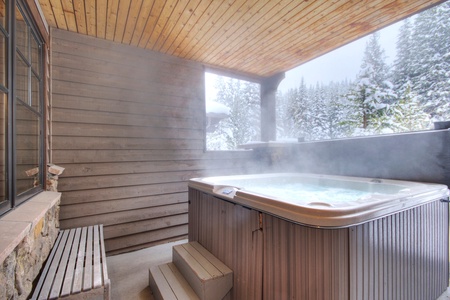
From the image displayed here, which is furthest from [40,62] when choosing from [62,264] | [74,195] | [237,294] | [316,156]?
[316,156]

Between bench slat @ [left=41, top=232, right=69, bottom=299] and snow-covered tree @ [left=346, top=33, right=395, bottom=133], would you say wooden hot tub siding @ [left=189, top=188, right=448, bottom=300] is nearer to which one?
bench slat @ [left=41, top=232, right=69, bottom=299]

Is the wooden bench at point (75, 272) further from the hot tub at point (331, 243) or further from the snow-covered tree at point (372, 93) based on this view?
the snow-covered tree at point (372, 93)

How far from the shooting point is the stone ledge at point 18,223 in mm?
860

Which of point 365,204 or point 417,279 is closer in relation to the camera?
point 365,204

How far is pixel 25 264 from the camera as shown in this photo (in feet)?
3.87

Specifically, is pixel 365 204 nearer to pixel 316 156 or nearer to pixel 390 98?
pixel 316 156

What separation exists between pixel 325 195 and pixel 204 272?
1.51 metres

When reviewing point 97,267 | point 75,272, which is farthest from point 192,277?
point 75,272

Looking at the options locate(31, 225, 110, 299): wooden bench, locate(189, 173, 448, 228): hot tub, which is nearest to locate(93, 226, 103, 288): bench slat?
locate(31, 225, 110, 299): wooden bench

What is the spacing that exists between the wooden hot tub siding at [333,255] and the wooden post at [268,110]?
2237mm

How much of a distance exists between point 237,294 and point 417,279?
1.17 m

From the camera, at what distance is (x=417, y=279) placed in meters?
1.44

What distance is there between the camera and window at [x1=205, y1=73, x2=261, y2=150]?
3375mm

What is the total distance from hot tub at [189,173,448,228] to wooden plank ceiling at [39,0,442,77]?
157cm
